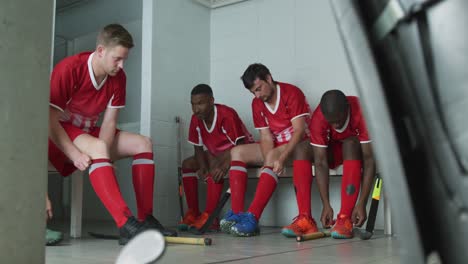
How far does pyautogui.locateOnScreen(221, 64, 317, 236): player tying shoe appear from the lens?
8.44 ft

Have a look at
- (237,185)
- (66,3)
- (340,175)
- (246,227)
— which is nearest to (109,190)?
(246,227)

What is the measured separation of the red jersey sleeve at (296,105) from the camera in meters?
2.84

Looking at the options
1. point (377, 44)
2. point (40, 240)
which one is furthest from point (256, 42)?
point (377, 44)

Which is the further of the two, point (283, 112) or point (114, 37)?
point (283, 112)

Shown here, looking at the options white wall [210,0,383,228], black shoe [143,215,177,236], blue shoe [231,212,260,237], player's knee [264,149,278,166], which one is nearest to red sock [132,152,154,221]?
black shoe [143,215,177,236]

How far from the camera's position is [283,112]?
2.91m

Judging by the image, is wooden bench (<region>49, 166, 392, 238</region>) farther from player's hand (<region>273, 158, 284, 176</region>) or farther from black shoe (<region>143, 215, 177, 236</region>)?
player's hand (<region>273, 158, 284, 176</region>)

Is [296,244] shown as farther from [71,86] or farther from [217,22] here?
[217,22]

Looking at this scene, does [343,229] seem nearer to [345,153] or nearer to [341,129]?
[345,153]

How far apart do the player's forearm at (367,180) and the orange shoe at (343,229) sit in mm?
153

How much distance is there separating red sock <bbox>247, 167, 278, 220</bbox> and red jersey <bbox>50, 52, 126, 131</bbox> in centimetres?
88

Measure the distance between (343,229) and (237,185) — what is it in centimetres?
69

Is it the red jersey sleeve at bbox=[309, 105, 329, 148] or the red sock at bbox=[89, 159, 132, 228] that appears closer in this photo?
the red sock at bbox=[89, 159, 132, 228]

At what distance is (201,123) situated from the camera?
3229 mm
